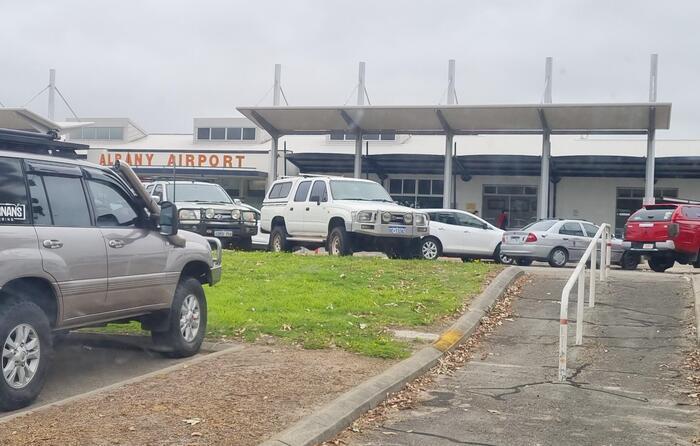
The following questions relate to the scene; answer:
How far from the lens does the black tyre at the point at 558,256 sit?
72.3 ft

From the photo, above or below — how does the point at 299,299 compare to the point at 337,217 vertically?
below

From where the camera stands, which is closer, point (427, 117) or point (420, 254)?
point (420, 254)

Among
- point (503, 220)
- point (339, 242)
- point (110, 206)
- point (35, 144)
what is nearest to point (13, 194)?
point (35, 144)

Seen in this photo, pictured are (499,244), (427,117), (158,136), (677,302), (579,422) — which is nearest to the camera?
(579,422)

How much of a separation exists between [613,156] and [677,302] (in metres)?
25.3

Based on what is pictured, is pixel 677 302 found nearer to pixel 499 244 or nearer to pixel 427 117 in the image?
pixel 499 244

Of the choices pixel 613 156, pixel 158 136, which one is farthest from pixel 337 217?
pixel 158 136

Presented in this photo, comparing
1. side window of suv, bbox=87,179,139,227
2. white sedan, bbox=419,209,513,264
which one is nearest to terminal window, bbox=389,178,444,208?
white sedan, bbox=419,209,513,264

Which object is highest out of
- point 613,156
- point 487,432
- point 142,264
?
point 613,156

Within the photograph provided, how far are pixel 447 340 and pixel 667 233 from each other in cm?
1110

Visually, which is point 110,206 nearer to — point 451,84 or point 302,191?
point 302,191

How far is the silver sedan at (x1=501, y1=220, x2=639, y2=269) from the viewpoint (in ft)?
71.6

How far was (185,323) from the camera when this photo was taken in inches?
342

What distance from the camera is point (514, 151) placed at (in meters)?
39.7
